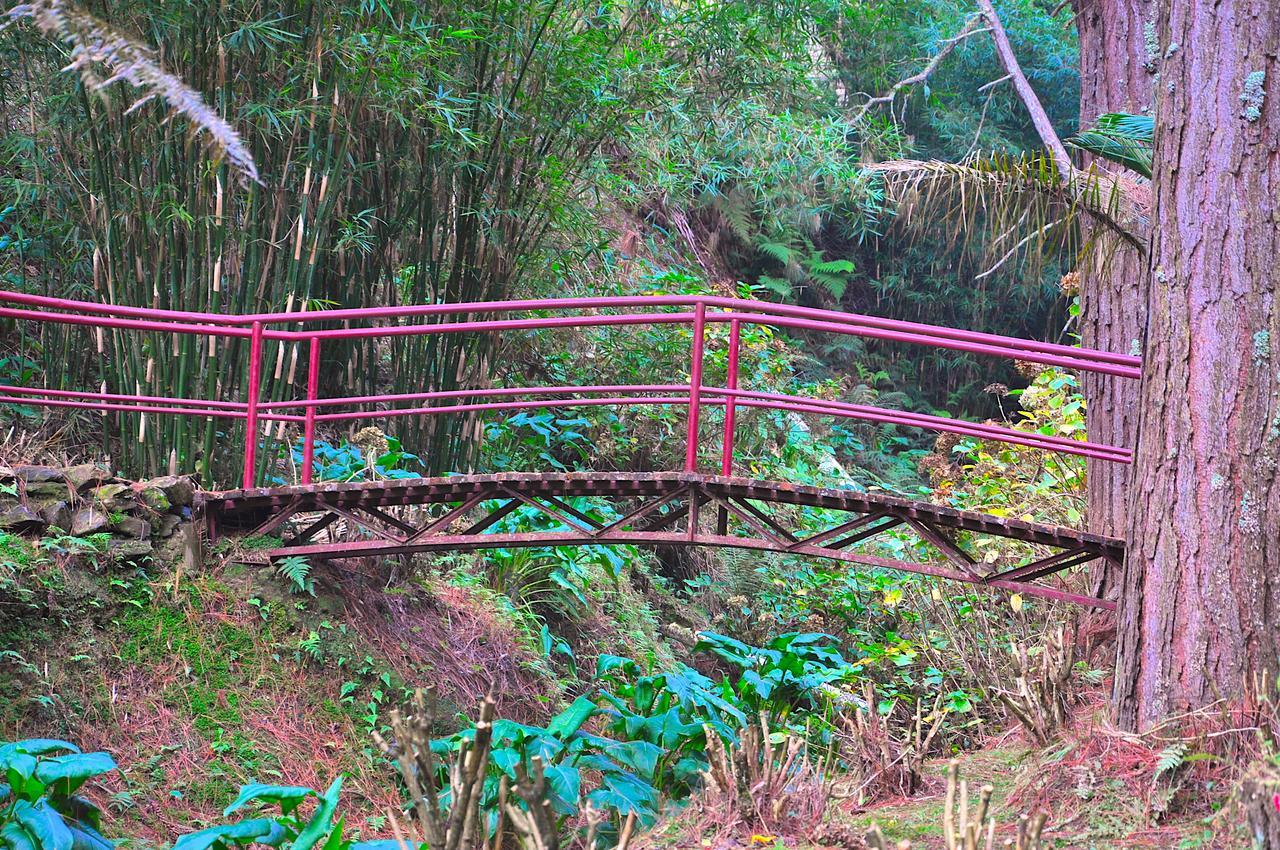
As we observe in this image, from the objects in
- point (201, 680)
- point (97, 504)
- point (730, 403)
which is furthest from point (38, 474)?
point (730, 403)

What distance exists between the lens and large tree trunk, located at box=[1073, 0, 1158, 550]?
20.5 feet

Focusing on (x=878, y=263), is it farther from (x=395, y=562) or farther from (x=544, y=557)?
(x=395, y=562)

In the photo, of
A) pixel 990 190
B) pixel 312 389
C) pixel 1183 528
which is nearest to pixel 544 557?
pixel 312 389

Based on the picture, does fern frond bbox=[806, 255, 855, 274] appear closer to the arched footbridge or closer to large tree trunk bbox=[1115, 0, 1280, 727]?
the arched footbridge

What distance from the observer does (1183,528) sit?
4.19 meters

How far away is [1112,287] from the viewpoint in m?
6.39

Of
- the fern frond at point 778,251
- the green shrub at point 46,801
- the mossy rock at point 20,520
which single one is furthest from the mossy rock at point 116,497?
the fern frond at point 778,251

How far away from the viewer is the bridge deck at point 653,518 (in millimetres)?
5539

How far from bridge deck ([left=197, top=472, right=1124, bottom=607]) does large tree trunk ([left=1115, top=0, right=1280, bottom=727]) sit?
116 centimetres

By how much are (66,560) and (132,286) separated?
1.62m

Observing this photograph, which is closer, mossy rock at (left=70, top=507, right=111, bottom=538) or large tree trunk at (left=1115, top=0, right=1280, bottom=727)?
large tree trunk at (left=1115, top=0, right=1280, bottom=727)

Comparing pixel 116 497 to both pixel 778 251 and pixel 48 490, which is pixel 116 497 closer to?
pixel 48 490

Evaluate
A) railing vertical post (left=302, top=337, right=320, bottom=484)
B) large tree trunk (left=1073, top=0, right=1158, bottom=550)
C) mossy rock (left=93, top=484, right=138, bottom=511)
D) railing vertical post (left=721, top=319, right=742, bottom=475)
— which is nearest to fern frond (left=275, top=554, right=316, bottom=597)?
railing vertical post (left=302, top=337, right=320, bottom=484)

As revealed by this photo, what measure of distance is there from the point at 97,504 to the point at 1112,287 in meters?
5.39
